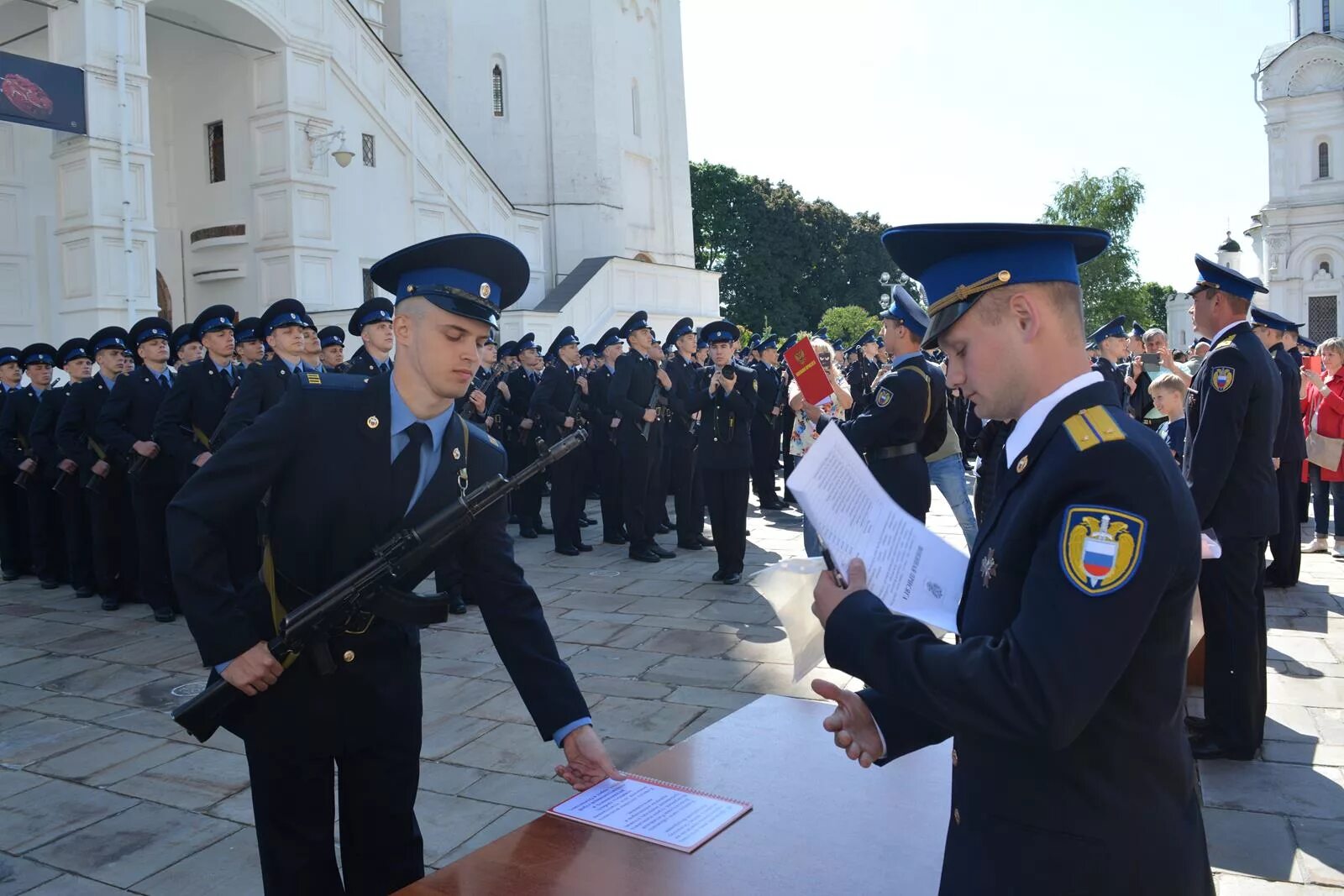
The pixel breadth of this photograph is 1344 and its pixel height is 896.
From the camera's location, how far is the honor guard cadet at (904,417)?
20.1 ft

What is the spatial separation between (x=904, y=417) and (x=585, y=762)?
4447 millimetres

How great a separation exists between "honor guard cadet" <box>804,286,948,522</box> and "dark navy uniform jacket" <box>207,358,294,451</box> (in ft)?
12.0

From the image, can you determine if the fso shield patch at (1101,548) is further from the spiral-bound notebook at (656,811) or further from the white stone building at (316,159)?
the white stone building at (316,159)

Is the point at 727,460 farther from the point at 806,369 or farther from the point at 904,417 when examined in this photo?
the point at 806,369

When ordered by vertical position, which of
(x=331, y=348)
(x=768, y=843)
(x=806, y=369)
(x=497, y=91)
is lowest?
(x=768, y=843)

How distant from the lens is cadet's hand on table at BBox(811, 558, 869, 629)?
156cm

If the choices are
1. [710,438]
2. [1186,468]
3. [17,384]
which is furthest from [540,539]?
[1186,468]

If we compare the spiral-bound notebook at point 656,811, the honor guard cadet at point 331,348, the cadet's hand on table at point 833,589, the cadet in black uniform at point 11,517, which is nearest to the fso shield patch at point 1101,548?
the cadet's hand on table at point 833,589

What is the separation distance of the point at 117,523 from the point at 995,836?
913 centimetres

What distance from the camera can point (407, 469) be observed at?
2.46 metres

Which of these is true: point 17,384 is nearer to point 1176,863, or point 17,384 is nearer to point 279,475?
point 279,475

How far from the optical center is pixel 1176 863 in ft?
4.73

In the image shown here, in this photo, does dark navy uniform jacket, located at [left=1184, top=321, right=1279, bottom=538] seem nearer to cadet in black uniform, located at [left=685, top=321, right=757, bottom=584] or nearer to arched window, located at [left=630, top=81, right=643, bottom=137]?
cadet in black uniform, located at [left=685, top=321, right=757, bottom=584]

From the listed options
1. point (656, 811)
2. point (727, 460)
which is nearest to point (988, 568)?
point (656, 811)
